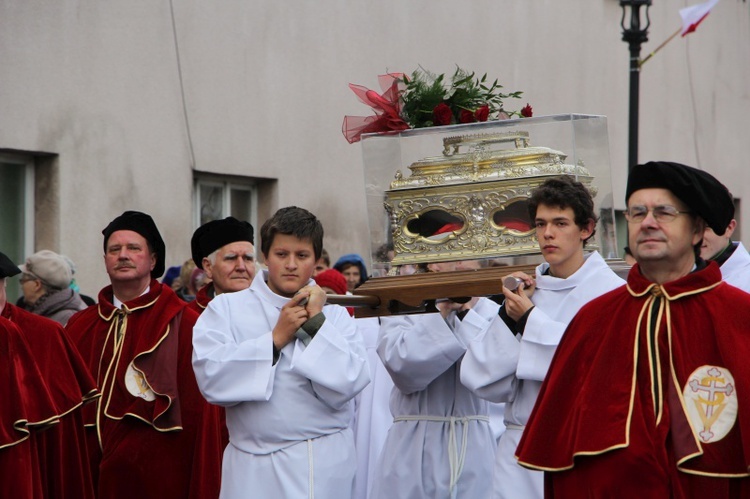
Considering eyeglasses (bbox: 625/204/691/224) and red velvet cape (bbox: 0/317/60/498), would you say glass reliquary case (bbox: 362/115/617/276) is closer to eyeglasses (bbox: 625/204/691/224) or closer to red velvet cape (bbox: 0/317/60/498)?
eyeglasses (bbox: 625/204/691/224)

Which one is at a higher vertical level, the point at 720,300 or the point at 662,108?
the point at 662,108

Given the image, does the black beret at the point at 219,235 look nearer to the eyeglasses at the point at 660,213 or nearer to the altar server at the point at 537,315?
the altar server at the point at 537,315

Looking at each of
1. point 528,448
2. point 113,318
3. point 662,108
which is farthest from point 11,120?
point 662,108

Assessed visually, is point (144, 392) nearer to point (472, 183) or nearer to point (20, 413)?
point (20, 413)

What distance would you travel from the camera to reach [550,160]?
6297mm

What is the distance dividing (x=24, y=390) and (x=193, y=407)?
37.3 inches

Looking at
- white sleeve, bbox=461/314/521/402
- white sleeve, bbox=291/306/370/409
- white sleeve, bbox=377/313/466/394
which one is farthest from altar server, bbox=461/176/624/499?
white sleeve, bbox=291/306/370/409

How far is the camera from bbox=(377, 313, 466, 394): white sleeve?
675cm

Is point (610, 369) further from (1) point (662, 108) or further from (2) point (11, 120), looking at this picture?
(1) point (662, 108)

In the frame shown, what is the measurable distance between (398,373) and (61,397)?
162 centimetres

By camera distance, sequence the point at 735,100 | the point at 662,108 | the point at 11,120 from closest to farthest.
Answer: the point at 11,120 → the point at 662,108 → the point at 735,100

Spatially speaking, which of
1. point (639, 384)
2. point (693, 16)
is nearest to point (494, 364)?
point (639, 384)

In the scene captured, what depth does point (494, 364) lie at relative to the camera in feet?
20.5

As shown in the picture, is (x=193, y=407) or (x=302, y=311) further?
(x=193, y=407)
